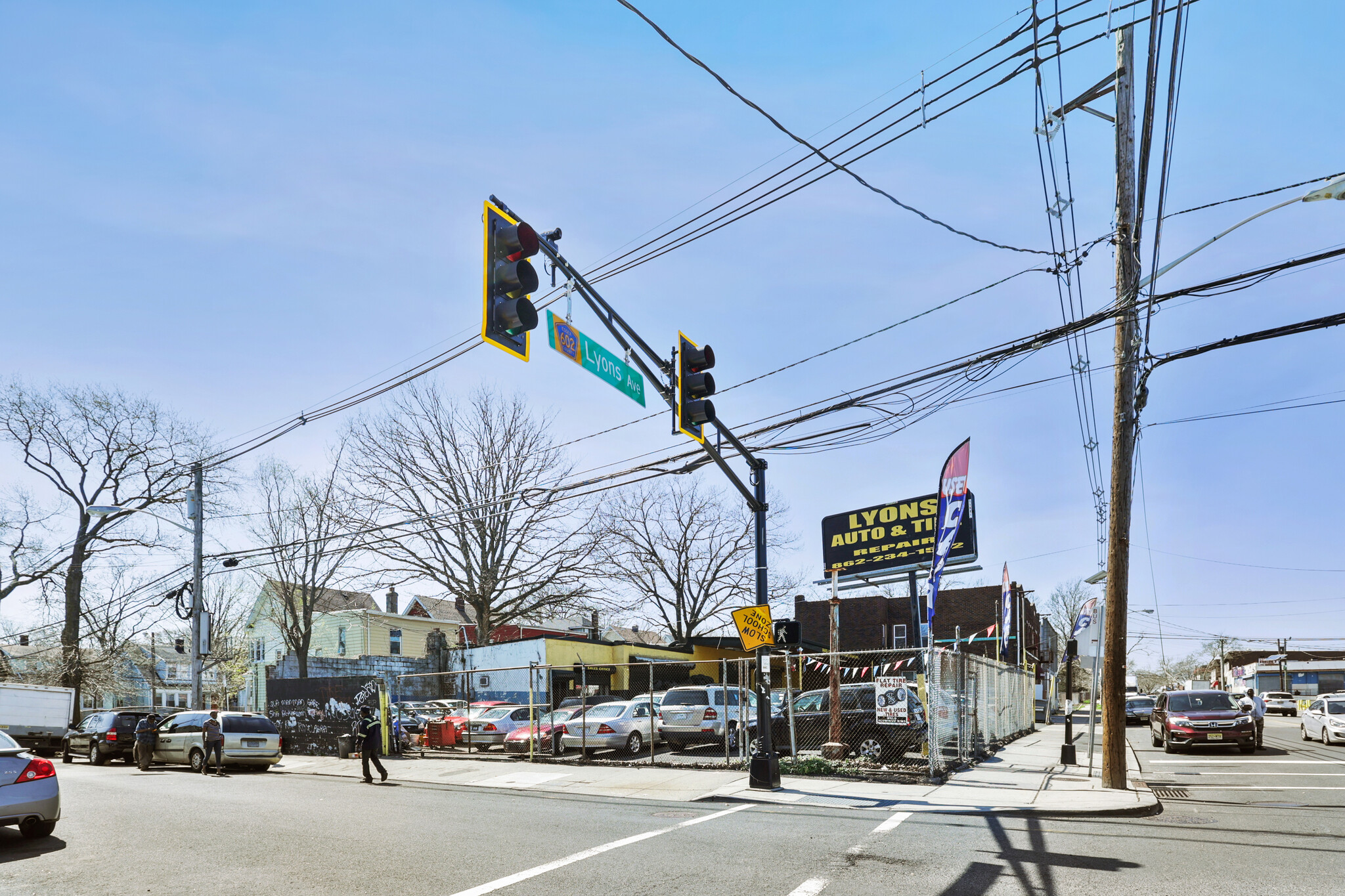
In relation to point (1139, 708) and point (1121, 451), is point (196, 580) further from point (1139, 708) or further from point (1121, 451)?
point (1139, 708)

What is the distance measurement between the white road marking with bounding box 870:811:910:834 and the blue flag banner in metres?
6.45

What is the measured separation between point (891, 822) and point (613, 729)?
1120cm

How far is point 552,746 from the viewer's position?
20.4 metres

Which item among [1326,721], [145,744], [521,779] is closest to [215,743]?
[145,744]

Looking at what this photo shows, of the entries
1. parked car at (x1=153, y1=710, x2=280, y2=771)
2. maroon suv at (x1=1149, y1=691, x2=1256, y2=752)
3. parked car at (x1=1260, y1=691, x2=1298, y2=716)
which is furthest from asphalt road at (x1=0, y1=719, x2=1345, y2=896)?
parked car at (x1=1260, y1=691, x2=1298, y2=716)

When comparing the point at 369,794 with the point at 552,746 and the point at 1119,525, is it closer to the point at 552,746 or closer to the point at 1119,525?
the point at 552,746

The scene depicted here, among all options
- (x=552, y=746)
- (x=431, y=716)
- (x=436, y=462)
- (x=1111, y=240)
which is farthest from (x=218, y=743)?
(x=1111, y=240)

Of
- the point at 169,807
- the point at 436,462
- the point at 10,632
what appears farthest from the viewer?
the point at 10,632

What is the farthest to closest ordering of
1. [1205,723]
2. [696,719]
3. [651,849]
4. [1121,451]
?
[1205,723]
[696,719]
[1121,451]
[651,849]

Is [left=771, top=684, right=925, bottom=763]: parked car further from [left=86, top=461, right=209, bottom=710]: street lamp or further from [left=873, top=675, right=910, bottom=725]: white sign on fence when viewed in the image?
[left=86, top=461, right=209, bottom=710]: street lamp

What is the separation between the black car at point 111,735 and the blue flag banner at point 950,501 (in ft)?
69.8

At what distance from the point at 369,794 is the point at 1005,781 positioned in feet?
33.6

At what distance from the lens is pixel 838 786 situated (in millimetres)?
14125

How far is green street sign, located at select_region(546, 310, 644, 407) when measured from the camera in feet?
31.2
